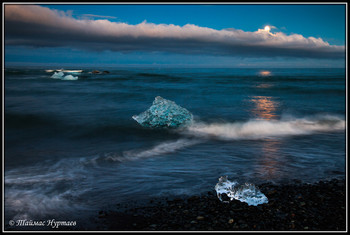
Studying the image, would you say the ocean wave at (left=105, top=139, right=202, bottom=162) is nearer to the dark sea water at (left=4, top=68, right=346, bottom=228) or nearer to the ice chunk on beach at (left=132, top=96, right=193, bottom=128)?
the dark sea water at (left=4, top=68, right=346, bottom=228)

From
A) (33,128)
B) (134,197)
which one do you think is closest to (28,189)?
(134,197)

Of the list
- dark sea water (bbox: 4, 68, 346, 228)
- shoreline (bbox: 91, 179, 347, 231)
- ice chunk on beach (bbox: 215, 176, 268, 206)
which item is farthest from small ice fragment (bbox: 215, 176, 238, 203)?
dark sea water (bbox: 4, 68, 346, 228)

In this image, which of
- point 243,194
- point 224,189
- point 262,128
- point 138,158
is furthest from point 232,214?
point 262,128

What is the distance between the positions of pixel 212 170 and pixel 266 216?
7.89ft

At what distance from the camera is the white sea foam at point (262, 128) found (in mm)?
10602

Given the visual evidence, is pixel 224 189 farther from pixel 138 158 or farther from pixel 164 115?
pixel 164 115

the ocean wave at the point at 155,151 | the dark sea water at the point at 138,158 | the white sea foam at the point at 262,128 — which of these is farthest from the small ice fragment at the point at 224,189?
the white sea foam at the point at 262,128

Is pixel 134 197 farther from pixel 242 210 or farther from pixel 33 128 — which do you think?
pixel 33 128

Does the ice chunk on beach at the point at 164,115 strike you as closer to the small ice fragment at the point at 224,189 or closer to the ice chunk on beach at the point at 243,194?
the small ice fragment at the point at 224,189

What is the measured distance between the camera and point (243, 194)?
5.05 meters

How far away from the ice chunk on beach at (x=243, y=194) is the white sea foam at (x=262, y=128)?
16.1 feet

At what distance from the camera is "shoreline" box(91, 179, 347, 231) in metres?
4.16

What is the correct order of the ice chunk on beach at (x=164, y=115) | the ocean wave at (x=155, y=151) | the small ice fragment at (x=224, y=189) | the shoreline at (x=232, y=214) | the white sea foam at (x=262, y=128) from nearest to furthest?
the shoreline at (x=232, y=214) < the small ice fragment at (x=224, y=189) < the ocean wave at (x=155, y=151) < the white sea foam at (x=262, y=128) < the ice chunk on beach at (x=164, y=115)

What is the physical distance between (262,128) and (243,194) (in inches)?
297
